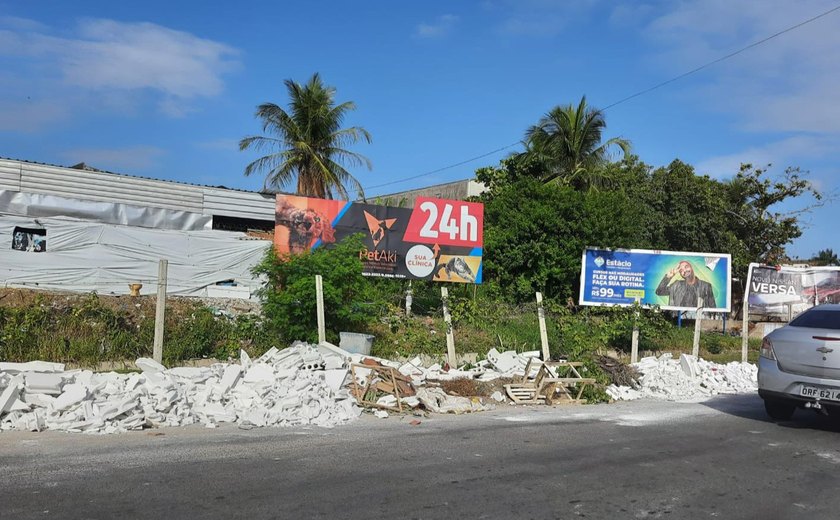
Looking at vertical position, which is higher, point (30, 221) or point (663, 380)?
point (30, 221)

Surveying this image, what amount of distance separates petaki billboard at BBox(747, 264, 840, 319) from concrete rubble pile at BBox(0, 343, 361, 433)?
55.3 feet

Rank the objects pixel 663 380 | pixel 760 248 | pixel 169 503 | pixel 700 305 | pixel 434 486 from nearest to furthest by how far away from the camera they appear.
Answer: pixel 169 503, pixel 434 486, pixel 663 380, pixel 700 305, pixel 760 248

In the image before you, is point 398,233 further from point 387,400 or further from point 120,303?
point 387,400

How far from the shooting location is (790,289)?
23.2 meters

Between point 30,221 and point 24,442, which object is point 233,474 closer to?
point 24,442

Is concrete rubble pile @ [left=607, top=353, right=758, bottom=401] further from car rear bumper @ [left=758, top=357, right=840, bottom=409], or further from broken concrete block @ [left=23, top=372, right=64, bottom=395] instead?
broken concrete block @ [left=23, top=372, right=64, bottom=395]

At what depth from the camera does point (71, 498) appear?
5.63 meters

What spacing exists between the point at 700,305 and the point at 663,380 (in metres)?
4.77

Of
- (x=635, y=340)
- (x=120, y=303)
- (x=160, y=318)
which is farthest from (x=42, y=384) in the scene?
(x=635, y=340)

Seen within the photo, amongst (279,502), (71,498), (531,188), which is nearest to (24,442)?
(71,498)

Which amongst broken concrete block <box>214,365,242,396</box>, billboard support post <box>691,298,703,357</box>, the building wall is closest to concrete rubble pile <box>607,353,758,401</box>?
billboard support post <box>691,298,703,357</box>

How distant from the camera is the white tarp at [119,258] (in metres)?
18.4

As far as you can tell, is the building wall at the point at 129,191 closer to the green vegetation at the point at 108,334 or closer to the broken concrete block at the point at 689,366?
the green vegetation at the point at 108,334

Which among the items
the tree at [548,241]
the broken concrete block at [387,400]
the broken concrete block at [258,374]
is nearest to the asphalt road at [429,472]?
the broken concrete block at [387,400]
